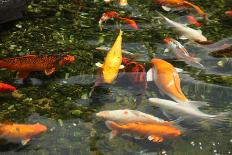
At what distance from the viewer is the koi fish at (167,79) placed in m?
5.06

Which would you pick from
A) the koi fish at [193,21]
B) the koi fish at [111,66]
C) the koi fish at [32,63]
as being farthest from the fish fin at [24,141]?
the koi fish at [193,21]

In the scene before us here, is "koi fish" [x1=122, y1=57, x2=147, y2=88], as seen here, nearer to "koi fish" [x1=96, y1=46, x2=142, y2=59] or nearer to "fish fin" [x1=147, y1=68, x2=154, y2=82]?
"fish fin" [x1=147, y1=68, x2=154, y2=82]

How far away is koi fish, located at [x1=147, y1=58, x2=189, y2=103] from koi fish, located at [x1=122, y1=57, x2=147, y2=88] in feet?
0.29

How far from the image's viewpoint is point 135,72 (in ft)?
18.3

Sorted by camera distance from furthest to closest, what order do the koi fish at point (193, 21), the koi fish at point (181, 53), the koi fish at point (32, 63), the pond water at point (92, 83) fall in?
1. the koi fish at point (193, 21)
2. the koi fish at point (181, 53)
3. the koi fish at point (32, 63)
4. the pond water at point (92, 83)

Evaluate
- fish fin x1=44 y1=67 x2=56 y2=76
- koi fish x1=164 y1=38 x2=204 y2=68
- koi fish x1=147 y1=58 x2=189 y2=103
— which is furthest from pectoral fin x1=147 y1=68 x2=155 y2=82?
fish fin x1=44 y1=67 x2=56 y2=76

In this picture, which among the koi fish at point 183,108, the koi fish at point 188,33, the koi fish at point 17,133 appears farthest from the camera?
the koi fish at point 188,33

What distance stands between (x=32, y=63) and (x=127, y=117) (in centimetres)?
138

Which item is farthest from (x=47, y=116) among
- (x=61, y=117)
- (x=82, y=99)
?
(x=82, y=99)

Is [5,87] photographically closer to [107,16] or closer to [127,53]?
[127,53]

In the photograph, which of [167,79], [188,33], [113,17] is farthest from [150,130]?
[113,17]

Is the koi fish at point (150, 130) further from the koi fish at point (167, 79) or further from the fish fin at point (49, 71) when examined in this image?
the fish fin at point (49, 71)

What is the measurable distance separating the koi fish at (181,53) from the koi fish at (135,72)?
1.94ft

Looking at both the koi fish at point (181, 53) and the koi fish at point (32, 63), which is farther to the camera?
the koi fish at point (181, 53)
